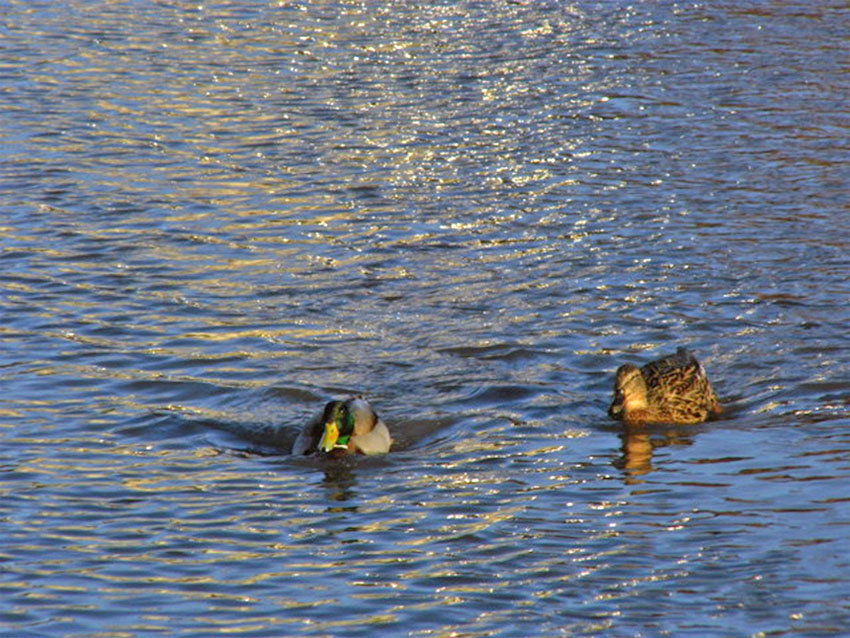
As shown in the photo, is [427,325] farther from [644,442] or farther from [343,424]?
[343,424]

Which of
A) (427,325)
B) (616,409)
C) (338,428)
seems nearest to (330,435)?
(338,428)

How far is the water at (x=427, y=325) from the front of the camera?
25.0 feet

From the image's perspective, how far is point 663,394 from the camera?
10.1m

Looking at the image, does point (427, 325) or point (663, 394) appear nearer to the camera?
point (663, 394)

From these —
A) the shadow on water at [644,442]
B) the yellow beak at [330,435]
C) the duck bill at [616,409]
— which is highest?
the yellow beak at [330,435]

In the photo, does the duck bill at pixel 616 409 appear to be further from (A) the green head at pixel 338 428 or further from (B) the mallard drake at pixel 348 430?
(A) the green head at pixel 338 428

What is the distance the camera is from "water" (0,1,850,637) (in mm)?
7617

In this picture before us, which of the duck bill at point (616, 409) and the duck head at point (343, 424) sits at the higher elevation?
the duck head at point (343, 424)

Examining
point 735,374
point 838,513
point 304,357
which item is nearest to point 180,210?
point 304,357

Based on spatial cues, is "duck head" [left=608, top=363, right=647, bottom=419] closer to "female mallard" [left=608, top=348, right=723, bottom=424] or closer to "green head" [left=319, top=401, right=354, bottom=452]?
"female mallard" [left=608, top=348, right=723, bottom=424]

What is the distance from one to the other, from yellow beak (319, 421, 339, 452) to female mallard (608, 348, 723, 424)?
1895 millimetres

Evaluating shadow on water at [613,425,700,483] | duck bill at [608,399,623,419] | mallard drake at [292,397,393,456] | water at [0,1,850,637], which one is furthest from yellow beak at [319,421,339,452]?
duck bill at [608,399,623,419]

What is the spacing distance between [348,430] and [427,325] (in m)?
2.71

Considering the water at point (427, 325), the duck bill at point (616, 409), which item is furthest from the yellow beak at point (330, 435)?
the duck bill at point (616, 409)
